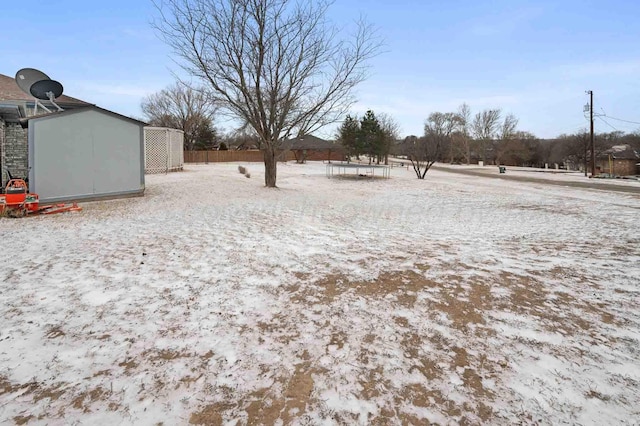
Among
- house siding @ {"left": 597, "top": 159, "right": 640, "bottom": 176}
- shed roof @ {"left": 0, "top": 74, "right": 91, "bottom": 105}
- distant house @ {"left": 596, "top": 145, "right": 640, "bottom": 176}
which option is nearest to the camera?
shed roof @ {"left": 0, "top": 74, "right": 91, "bottom": 105}

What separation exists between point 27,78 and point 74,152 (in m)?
3.19

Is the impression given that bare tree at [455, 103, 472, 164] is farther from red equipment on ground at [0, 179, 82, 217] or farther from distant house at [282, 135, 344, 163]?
red equipment on ground at [0, 179, 82, 217]

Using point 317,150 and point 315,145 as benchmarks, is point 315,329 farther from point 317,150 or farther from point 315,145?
point 317,150

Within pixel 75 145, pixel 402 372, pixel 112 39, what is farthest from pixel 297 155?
pixel 402 372

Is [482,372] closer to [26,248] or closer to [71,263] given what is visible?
[71,263]

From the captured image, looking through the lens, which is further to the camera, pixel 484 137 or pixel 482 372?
pixel 484 137

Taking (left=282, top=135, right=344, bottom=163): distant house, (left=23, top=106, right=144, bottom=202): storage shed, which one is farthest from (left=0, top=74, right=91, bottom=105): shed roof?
(left=282, top=135, right=344, bottom=163): distant house

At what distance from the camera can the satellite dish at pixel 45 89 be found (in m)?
9.50

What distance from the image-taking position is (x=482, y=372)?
2.27 metres

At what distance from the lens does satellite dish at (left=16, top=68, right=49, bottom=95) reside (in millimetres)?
9435

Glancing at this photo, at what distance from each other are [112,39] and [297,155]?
93.7 ft

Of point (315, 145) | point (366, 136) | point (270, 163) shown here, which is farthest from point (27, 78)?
point (315, 145)

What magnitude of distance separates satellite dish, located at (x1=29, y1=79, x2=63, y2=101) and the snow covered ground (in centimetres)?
612

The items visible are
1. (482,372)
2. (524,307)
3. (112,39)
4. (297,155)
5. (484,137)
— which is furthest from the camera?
(484,137)
